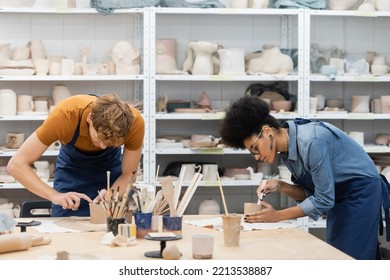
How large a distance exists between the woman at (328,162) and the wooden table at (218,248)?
0.62 feet

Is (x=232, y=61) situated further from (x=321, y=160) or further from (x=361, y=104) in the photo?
(x=321, y=160)

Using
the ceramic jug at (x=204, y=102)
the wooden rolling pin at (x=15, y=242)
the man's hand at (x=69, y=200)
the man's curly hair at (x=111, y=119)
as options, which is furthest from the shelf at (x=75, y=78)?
the wooden rolling pin at (x=15, y=242)

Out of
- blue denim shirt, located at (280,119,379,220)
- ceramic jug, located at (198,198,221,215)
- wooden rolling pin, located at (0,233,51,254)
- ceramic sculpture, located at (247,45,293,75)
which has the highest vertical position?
ceramic sculpture, located at (247,45,293,75)

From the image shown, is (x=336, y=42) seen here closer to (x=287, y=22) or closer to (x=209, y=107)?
(x=287, y=22)

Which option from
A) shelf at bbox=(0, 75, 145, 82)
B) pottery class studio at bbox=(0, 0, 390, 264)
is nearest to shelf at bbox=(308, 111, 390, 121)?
pottery class studio at bbox=(0, 0, 390, 264)

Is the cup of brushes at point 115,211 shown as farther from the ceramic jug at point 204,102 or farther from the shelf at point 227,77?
the ceramic jug at point 204,102

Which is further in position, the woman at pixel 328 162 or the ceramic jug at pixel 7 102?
the ceramic jug at pixel 7 102

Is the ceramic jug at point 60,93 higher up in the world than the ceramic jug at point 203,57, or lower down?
lower down

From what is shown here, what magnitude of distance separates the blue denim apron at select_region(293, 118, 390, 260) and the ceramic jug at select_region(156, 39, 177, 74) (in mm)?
2800

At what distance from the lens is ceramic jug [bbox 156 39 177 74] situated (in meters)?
5.83

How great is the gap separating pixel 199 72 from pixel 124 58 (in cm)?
62

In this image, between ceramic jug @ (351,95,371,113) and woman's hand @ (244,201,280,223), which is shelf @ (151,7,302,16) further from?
Answer: woman's hand @ (244,201,280,223)

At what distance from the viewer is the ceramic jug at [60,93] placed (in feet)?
19.2
